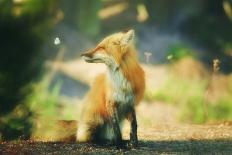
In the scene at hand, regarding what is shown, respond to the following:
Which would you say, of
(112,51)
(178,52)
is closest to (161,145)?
(112,51)

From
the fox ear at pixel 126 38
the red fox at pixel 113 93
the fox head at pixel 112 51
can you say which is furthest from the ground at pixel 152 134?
the fox ear at pixel 126 38

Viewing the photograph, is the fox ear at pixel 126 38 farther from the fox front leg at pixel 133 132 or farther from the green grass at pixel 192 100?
the green grass at pixel 192 100

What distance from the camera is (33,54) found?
5.68m

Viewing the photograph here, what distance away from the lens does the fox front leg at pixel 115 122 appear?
613 cm

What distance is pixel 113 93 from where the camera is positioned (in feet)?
20.0

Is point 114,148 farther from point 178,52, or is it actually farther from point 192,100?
point 178,52

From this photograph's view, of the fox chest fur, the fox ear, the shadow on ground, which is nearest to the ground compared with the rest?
the shadow on ground

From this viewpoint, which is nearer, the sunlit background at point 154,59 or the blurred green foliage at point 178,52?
the sunlit background at point 154,59

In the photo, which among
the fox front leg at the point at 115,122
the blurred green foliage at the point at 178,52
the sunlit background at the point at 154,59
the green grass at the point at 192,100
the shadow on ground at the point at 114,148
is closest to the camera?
the shadow on ground at the point at 114,148

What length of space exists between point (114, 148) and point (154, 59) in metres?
2.47

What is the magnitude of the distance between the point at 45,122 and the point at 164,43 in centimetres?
292

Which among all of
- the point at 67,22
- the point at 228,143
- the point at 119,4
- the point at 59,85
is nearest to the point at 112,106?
the point at 228,143

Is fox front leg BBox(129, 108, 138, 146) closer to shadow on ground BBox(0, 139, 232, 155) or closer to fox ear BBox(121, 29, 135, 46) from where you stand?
shadow on ground BBox(0, 139, 232, 155)

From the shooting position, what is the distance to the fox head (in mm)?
6152
